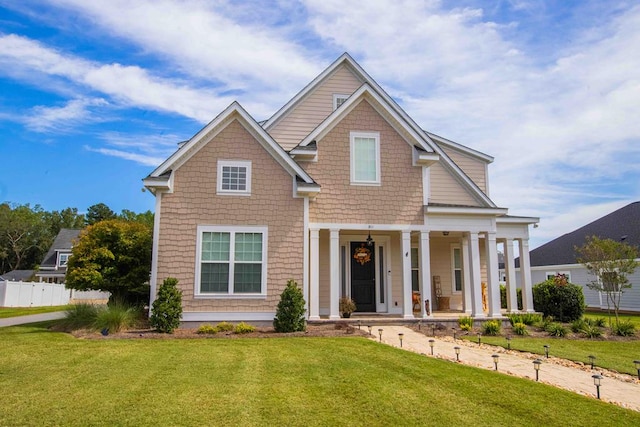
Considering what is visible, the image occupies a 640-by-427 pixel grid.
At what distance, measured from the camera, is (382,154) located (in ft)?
50.6

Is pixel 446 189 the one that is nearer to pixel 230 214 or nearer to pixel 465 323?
pixel 465 323

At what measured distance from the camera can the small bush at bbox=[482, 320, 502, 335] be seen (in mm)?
13344

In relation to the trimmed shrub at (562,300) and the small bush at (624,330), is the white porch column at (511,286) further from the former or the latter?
the small bush at (624,330)

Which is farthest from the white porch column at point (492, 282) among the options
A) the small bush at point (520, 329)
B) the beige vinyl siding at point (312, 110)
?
the beige vinyl siding at point (312, 110)

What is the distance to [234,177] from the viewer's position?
14.0 m

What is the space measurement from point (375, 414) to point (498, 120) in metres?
14.9

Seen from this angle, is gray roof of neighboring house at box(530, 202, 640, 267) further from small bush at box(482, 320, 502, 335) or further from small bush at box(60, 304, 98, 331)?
small bush at box(60, 304, 98, 331)

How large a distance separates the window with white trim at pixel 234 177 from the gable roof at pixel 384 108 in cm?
220

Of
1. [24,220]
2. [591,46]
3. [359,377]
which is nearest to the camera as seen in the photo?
[359,377]

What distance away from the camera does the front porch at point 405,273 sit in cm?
1459

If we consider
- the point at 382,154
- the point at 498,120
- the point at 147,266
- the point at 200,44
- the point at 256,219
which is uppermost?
the point at 200,44

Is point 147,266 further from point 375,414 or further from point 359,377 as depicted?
point 375,414

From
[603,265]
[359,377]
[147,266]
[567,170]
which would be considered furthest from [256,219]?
[567,170]

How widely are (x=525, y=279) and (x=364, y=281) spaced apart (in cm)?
602
